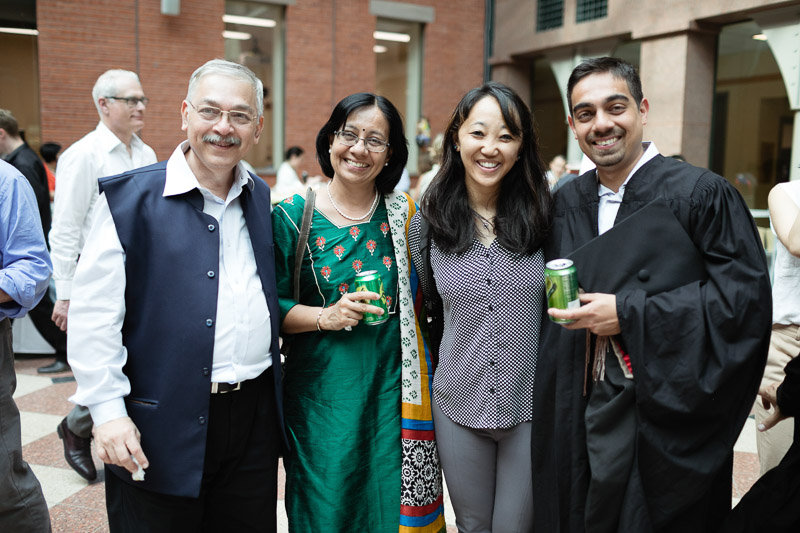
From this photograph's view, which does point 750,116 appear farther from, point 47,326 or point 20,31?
point 20,31

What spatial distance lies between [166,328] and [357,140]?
0.98 m

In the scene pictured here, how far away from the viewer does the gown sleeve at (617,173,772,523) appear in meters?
1.88

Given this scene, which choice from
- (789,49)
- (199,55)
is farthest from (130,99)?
(789,49)

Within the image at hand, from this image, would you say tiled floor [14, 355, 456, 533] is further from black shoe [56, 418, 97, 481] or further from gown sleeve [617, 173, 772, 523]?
gown sleeve [617, 173, 772, 523]

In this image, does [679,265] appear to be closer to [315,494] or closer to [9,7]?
[315,494]

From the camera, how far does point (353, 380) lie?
2420 millimetres

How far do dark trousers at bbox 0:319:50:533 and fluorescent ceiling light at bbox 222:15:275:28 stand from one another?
32.2 feet

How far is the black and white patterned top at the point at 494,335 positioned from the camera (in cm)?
226

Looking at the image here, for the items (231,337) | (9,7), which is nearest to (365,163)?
(231,337)

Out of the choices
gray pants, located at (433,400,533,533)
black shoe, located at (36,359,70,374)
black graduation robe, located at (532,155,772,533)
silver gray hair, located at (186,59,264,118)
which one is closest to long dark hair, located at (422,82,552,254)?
black graduation robe, located at (532,155,772,533)

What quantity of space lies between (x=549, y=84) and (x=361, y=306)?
11.4 m

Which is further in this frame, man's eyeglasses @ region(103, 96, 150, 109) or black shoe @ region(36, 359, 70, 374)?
black shoe @ region(36, 359, 70, 374)

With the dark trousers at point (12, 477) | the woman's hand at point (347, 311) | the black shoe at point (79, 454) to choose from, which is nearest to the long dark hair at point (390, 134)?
the woman's hand at point (347, 311)

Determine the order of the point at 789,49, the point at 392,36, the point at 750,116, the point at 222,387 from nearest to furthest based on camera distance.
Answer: the point at 222,387 < the point at 789,49 < the point at 750,116 < the point at 392,36
